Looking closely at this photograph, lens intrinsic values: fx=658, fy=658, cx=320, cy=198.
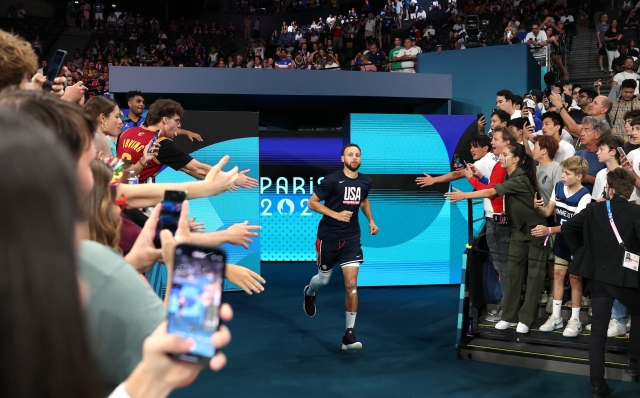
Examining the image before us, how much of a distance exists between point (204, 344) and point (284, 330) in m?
6.51

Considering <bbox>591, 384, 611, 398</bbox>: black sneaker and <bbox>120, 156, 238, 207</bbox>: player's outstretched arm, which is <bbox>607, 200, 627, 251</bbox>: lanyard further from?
<bbox>120, 156, 238, 207</bbox>: player's outstretched arm

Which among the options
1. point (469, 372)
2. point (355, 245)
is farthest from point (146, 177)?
point (469, 372)

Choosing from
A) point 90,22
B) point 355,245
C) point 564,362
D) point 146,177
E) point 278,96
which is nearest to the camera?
point 146,177

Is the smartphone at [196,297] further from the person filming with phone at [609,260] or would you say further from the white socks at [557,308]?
the white socks at [557,308]

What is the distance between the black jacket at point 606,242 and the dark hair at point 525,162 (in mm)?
1255

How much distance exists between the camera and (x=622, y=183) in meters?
5.18

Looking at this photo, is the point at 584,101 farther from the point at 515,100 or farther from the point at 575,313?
the point at 575,313

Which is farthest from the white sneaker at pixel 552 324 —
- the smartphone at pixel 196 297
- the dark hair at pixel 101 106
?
the smartphone at pixel 196 297

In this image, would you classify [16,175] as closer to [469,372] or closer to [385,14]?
[469,372]

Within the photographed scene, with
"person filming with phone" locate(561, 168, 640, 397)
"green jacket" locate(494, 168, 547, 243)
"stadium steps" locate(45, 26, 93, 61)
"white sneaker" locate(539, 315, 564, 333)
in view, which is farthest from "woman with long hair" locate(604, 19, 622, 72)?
"stadium steps" locate(45, 26, 93, 61)

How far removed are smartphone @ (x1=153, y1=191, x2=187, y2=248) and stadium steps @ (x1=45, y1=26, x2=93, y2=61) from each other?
25.2 m

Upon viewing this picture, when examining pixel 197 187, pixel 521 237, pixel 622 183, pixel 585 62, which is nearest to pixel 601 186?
pixel 521 237

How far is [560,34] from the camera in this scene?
15086 mm

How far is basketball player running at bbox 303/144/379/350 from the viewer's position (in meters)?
7.01
